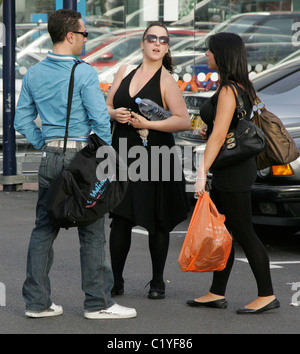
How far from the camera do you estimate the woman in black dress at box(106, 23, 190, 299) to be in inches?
224

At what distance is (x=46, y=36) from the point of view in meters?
12.0

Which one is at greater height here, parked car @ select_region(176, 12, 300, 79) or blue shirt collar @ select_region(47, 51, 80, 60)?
parked car @ select_region(176, 12, 300, 79)

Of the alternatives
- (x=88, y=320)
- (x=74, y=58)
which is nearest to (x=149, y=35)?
(x=74, y=58)

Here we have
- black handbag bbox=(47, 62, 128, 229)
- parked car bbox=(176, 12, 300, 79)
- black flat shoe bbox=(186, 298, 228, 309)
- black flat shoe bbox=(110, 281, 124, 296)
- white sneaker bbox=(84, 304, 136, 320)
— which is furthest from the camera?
parked car bbox=(176, 12, 300, 79)

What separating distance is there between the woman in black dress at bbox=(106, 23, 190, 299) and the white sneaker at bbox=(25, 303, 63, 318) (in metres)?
0.62

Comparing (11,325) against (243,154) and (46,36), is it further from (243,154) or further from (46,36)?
(46,36)

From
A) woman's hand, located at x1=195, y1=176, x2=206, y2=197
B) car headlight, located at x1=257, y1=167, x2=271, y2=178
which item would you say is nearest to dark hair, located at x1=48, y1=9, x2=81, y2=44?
woman's hand, located at x1=195, y1=176, x2=206, y2=197

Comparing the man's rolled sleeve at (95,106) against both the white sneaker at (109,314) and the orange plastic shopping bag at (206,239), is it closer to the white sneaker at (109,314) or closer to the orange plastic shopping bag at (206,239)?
the orange plastic shopping bag at (206,239)

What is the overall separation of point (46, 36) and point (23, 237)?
4.90 m

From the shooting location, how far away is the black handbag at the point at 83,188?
4.87 meters

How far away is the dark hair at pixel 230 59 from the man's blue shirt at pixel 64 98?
0.79 m

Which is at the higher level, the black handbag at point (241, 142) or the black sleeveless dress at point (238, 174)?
the black handbag at point (241, 142)

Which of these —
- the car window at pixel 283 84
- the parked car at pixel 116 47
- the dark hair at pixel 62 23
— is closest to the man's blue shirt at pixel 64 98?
the dark hair at pixel 62 23

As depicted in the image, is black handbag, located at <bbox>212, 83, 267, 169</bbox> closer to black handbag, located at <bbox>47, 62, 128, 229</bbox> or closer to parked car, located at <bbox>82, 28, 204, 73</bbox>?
black handbag, located at <bbox>47, 62, 128, 229</bbox>
